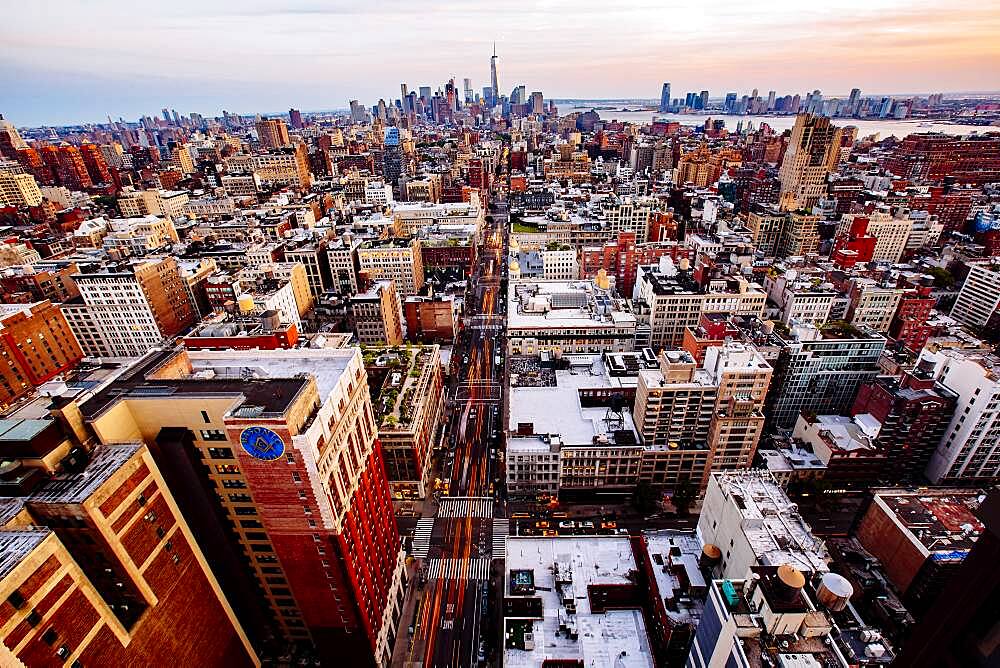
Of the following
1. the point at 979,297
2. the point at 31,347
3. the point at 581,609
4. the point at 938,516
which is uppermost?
the point at 31,347

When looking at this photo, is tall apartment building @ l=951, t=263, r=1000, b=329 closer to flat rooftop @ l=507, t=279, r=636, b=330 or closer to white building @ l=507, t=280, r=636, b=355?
white building @ l=507, t=280, r=636, b=355

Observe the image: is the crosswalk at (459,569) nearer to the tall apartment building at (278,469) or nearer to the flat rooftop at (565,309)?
the tall apartment building at (278,469)

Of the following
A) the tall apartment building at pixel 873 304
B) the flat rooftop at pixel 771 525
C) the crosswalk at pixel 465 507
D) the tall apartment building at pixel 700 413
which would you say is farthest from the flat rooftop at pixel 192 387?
the tall apartment building at pixel 873 304

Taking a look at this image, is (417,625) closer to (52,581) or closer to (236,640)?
(236,640)

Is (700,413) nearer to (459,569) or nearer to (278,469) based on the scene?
(459,569)

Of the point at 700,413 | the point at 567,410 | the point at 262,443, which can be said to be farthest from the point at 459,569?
the point at 700,413

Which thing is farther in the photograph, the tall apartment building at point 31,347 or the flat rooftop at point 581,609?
the tall apartment building at point 31,347

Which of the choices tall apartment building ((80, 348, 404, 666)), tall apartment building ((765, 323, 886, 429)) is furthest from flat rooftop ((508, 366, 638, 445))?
tall apartment building ((80, 348, 404, 666))
